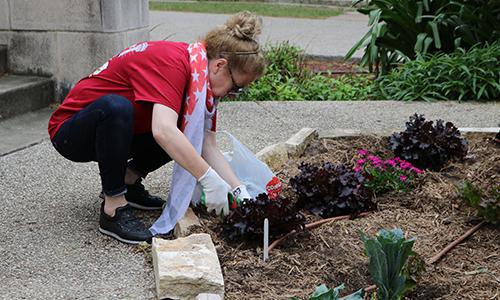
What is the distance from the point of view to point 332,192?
3.85 m

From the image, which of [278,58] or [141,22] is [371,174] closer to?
[141,22]

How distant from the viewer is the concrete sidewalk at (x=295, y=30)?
10.9m

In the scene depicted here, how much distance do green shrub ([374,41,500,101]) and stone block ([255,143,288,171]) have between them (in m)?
2.36

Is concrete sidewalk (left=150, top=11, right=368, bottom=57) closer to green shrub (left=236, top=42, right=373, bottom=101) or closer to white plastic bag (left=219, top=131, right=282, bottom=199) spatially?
green shrub (left=236, top=42, right=373, bottom=101)

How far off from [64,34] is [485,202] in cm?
379

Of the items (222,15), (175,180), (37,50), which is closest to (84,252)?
(175,180)

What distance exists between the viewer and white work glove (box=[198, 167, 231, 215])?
3.58 m

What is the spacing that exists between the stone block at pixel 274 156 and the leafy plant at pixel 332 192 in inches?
28.4

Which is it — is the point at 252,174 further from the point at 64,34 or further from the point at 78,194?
the point at 64,34

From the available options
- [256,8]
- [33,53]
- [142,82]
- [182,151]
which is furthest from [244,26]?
[256,8]

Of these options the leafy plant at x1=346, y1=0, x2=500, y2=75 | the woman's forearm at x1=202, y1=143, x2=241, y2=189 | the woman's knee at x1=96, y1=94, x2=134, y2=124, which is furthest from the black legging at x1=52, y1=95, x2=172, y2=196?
the leafy plant at x1=346, y1=0, x2=500, y2=75

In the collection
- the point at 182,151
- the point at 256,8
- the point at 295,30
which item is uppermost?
the point at 182,151

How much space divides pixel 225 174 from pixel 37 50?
3016mm

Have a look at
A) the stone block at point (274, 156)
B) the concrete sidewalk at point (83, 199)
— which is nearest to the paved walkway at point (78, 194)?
the concrete sidewalk at point (83, 199)
